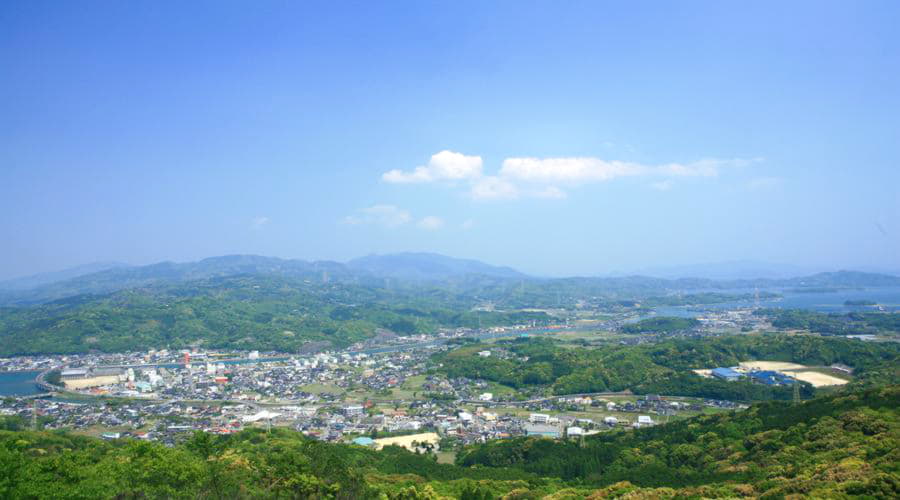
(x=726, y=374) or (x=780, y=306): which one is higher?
(x=726, y=374)

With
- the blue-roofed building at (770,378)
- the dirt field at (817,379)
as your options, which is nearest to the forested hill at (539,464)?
the blue-roofed building at (770,378)

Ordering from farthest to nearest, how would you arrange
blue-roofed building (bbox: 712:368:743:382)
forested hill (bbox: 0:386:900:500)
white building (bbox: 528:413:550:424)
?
blue-roofed building (bbox: 712:368:743:382), white building (bbox: 528:413:550:424), forested hill (bbox: 0:386:900:500)

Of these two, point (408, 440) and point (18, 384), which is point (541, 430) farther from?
point (18, 384)

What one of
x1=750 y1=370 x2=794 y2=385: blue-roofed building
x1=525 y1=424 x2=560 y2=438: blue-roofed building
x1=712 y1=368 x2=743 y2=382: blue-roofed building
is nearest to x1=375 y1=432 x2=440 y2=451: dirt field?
x1=525 y1=424 x2=560 y2=438: blue-roofed building

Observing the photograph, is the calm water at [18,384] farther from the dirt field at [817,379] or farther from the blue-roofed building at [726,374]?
the dirt field at [817,379]

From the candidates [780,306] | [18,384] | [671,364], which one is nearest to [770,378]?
[671,364]

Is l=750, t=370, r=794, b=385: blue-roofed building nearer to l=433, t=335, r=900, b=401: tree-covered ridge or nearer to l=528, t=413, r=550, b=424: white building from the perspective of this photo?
l=433, t=335, r=900, b=401: tree-covered ridge
